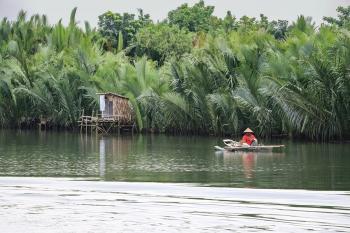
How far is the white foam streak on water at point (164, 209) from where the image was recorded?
21078mm

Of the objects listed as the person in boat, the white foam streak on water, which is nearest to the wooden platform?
the person in boat

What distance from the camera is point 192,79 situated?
5509 centimetres

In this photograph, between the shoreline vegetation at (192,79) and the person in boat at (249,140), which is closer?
the person in boat at (249,140)

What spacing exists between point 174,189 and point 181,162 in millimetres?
9633

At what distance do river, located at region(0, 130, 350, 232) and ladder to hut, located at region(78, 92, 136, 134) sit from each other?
1488 centimetres

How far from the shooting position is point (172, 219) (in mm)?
21969

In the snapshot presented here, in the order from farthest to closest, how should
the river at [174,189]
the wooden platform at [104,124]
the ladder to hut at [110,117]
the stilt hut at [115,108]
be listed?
the wooden platform at [104,124] < the ladder to hut at [110,117] < the stilt hut at [115,108] < the river at [174,189]

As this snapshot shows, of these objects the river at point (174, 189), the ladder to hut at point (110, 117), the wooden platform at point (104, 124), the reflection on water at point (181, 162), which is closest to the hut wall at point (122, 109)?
the ladder to hut at point (110, 117)

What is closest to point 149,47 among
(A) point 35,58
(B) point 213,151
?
(A) point 35,58

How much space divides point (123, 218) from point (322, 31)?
98.4ft

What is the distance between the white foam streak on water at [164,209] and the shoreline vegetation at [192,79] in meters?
20.7

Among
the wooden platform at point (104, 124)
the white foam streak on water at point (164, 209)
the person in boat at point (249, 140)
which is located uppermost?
the wooden platform at point (104, 124)

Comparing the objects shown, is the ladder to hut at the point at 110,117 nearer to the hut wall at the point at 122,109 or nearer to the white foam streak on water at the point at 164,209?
the hut wall at the point at 122,109

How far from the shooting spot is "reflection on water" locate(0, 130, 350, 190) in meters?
30.8
